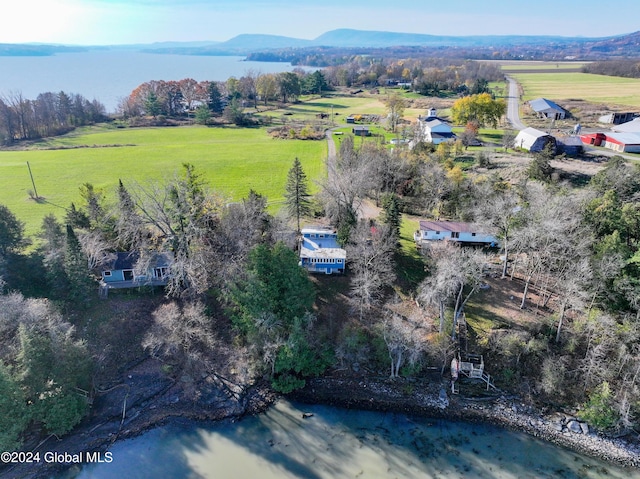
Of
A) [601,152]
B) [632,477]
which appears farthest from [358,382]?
[601,152]

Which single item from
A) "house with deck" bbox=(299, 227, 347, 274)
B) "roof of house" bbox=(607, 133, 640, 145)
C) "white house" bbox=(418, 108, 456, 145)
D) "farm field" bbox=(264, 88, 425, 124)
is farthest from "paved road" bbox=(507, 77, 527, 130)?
"house with deck" bbox=(299, 227, 347, 274)

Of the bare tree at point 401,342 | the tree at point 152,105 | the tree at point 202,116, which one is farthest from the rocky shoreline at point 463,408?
the tree at point 152,105

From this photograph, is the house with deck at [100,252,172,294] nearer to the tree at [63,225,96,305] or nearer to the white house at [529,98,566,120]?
the tree at [63,225,96,305]

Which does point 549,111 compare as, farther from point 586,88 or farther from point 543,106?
point 586,88

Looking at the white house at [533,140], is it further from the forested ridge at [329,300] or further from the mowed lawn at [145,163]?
the mowed lawn at [145,163]

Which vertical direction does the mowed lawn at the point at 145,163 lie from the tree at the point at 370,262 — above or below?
above

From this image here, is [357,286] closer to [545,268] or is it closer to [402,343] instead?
[402,343]

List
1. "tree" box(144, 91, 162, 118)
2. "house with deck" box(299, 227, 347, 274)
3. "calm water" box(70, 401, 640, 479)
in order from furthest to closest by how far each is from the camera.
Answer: "tree" box(144, 91, 162, 118) → "house with deck" box(299, 227, 347, 274) → "calm water" box(70, 401, 640, 479)
